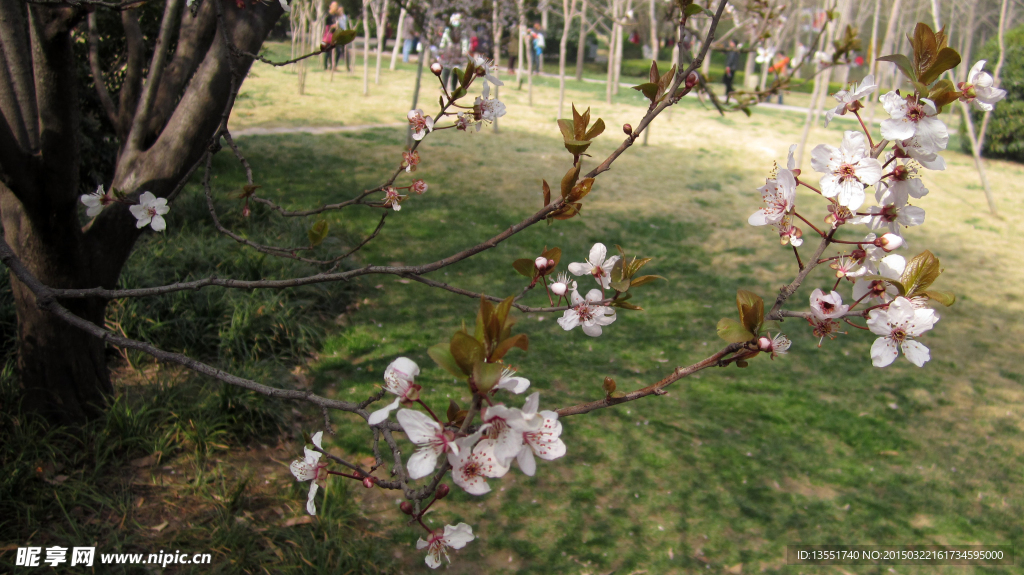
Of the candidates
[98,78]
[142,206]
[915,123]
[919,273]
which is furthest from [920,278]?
[98,78]

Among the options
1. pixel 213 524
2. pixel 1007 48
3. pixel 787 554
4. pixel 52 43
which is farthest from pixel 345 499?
pixel 1007 48

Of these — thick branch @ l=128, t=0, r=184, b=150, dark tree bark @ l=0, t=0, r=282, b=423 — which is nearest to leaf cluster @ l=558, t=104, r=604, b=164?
dark tree bark @ l=0, t=0, r=282, b=423

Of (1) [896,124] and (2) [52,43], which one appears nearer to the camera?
(1) [896,124]

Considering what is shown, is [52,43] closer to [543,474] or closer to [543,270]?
[543,270]

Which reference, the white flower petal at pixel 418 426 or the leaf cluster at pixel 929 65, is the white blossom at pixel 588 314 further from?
the leaf cluster at pixel 929 65

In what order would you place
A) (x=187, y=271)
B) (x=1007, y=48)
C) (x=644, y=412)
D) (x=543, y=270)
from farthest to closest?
(x=1007, y=48) < (x=187, y=271) < (x=644, y=412) < (x=543, y=270)

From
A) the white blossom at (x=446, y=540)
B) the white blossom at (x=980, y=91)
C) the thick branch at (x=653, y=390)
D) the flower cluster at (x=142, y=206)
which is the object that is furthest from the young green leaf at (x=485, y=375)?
the flower cluster at (x=142, y=206)

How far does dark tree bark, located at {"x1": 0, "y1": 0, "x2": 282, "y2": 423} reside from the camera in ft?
7.29

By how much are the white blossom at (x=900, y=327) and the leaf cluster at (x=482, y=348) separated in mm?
510

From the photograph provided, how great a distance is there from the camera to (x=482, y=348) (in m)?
0.78

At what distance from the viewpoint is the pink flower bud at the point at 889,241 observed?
922 millimetres

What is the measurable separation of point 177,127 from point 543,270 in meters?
1.92

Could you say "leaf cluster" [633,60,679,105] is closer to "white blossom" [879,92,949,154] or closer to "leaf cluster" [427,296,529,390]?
"white blossom" [879,92,949,154]

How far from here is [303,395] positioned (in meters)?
1.26
